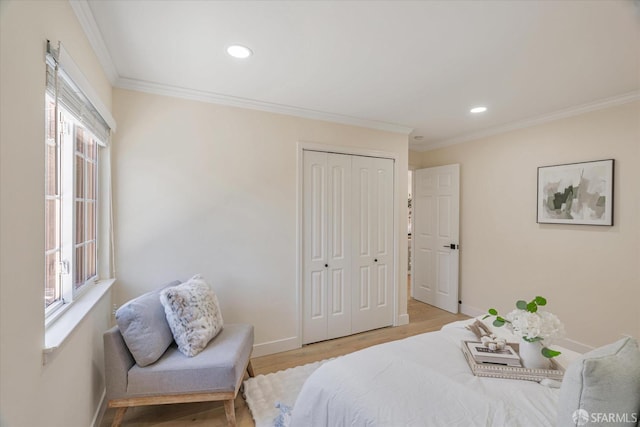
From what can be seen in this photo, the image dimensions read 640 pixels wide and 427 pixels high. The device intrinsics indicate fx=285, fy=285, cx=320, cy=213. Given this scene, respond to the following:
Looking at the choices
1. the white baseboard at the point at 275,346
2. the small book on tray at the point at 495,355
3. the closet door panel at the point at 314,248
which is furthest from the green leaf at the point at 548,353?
the white baseboard at the point at 275,346

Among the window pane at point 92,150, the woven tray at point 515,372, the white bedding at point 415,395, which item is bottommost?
the white bedding at point 415,395

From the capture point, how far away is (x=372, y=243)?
3.45 m

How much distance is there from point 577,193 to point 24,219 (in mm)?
4060

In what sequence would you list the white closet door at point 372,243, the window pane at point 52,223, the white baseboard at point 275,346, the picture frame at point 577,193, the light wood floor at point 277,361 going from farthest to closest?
the white closet door at point 372,243 → the white baseboard at point 275,346 → the picture frame at point 577,193 → the light wood floor at point 277,361 → the window pane at point 52,223

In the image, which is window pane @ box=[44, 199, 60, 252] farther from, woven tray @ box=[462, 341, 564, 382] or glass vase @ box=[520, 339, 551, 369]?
glass vase @ box=[520, 339, 551, 369]

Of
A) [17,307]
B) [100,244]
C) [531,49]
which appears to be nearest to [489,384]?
[17,307]

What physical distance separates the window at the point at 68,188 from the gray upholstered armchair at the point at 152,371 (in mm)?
374

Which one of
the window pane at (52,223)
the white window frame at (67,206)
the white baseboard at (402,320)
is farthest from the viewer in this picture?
the white baseboard at (402,320)

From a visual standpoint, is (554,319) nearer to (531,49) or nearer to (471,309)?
(531,49)

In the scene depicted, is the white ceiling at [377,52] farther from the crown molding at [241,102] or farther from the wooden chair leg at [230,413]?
the wooden chair leg at [230,413]

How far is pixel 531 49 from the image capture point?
6.02ft

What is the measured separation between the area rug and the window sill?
1261 millimetres

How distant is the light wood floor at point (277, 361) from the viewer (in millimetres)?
1938

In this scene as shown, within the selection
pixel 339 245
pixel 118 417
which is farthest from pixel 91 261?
pixel 339 245
